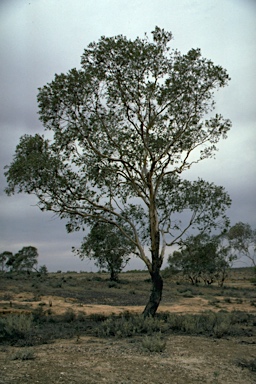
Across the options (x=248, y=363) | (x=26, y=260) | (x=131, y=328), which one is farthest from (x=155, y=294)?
(x=26, y=260)

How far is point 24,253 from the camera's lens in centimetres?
7769

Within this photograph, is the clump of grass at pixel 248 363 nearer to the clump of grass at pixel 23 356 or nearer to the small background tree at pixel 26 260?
the clump of grass at pixel 23 356

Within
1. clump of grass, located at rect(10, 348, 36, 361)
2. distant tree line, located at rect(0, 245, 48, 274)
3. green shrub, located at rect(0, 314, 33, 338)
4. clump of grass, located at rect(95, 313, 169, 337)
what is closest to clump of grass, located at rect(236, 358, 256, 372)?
clump of grass, located at rect(95, 313, 169, 337)

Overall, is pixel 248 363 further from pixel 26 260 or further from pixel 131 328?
pixel 26 260

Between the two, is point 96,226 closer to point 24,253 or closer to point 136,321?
point 136,321

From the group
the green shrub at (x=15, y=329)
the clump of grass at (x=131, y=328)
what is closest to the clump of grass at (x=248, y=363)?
the clump of grass at (x=131, y=328)

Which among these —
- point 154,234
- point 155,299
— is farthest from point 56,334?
point 154,234

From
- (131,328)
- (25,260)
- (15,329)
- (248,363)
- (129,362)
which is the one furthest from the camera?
(25,260)

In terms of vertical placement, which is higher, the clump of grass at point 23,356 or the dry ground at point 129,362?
the clump of grass at point 23,356

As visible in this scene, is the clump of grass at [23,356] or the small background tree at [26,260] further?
the small background tree at [26,260]

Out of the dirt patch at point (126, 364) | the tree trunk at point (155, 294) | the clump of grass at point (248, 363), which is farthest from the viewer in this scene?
the tree trunk at point (155, 294)

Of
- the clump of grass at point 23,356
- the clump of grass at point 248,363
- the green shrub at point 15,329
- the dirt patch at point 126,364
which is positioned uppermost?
the green shrub at point 15,329

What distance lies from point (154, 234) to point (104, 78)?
25.1 feet

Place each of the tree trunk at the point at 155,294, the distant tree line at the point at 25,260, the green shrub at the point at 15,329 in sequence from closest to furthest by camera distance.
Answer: the green shrub at the point at 15,329
the tree trunk at the point at 155,294
the distant tree line at the point at 25,260
